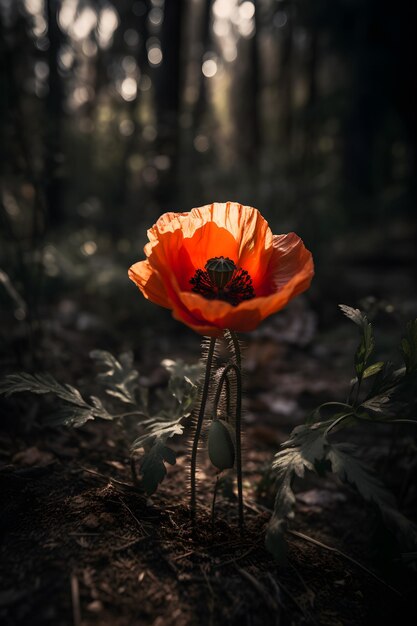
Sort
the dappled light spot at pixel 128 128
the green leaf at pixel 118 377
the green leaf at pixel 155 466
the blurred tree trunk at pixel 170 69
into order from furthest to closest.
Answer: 1. the dappled light spot at pixel 128 128
2. the blurred tree trunk at pixel 170 69
3. the green leaf at pixel 118 377
4. the green leaf at pixel 155 466

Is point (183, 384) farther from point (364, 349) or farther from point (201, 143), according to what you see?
point (201, 143)

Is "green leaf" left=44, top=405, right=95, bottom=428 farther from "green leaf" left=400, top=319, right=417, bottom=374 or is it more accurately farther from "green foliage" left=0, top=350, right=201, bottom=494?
"green leaf" left=400, top=319, right=417, bottom=374

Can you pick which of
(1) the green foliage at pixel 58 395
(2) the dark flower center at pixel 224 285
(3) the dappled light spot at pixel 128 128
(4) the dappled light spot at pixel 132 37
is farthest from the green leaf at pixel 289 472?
(4) the dappled light spot at pixel 132 37

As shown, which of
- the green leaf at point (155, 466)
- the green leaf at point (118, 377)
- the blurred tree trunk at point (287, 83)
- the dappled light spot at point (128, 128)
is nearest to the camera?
the green leaf at point (155, 466)

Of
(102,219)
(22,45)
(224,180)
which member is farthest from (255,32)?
(22,45)

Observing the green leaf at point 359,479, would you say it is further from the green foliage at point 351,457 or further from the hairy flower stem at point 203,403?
the hairy flower stem at point 203,403

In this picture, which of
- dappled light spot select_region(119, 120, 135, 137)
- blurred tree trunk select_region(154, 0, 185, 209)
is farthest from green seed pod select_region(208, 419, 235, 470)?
dappled light spot select_region(119, 120, 135, 137)
